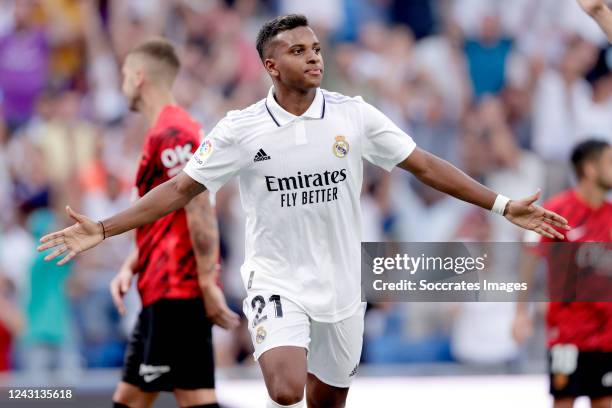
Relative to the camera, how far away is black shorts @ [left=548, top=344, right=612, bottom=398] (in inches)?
348

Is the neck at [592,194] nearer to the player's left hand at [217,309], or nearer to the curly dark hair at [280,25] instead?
the player's left hand at [217,309]

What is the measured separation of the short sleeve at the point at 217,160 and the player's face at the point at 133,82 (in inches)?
60.6

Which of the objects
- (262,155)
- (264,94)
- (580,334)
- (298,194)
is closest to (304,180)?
(298,194)

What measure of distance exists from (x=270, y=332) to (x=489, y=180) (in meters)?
6.33

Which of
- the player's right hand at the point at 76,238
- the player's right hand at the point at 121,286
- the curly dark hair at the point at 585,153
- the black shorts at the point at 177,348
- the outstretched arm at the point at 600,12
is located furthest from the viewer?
the curly dark hair at the point at 585,153

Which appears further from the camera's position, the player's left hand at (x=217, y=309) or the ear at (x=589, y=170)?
the ear at (x=589, y=170)

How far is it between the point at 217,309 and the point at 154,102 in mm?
1442

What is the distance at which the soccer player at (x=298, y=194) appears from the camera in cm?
653

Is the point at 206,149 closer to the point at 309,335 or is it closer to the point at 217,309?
the point at 309,335

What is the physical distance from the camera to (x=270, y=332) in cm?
651

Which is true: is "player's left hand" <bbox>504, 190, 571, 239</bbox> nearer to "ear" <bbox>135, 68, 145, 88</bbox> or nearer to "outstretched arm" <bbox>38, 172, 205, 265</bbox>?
"outstretched arm" <bbox>38, 172, 205, 265</bbox>

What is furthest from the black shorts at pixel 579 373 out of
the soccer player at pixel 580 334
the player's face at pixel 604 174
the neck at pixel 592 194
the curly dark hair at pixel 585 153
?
the curly dark hair at pixel 585 153

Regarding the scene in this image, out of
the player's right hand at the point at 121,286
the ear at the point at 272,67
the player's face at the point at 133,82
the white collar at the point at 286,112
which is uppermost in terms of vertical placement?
the player's face at the point at 133,82

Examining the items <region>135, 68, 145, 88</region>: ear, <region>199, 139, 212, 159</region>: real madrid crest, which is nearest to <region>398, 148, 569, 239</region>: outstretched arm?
<region>199, 139, 212, 159</region>: real madrid crest
